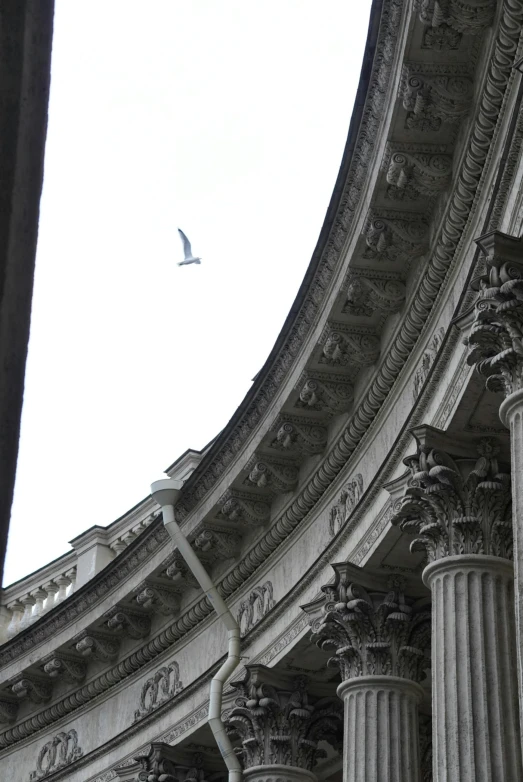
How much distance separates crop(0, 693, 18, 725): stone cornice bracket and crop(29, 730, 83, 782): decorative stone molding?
1061mm

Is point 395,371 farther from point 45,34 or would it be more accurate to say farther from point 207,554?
point 45,34

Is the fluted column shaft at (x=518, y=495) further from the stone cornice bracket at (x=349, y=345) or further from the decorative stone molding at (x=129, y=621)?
the decorative stone molding at (x=129, y=621)

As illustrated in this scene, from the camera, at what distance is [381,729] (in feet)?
45.2

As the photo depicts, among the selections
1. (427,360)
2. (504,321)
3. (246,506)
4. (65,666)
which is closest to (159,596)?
(246,506)

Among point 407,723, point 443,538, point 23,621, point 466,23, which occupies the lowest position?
point 407,723

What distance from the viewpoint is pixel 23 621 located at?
28141mm

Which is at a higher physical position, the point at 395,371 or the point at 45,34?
the point at 395,371

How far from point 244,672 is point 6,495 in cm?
1598

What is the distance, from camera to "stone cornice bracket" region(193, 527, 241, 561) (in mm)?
19125

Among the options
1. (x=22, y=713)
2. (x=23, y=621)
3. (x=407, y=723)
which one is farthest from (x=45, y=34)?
(x=23, y=621)

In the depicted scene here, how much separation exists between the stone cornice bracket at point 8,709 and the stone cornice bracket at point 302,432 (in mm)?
11527

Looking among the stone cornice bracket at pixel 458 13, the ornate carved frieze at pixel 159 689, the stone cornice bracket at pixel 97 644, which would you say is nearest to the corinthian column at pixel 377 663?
the stone cornice bracket at pixel 458 13

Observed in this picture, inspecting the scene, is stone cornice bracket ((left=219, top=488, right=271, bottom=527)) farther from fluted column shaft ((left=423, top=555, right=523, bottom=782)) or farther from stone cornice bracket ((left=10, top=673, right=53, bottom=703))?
stone cornice bracket ((left=10, top=673, right=53, bottom=703))

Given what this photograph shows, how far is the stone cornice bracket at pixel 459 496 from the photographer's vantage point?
12078 millimetres
